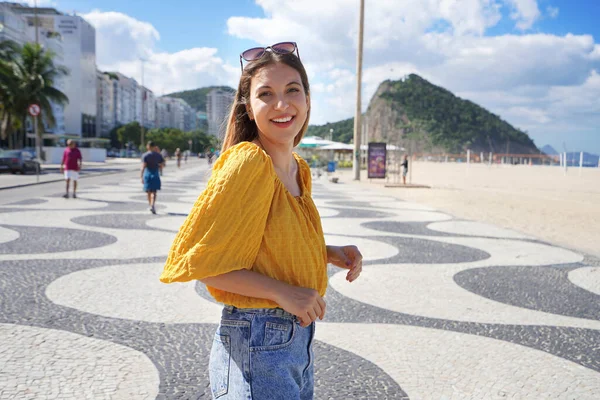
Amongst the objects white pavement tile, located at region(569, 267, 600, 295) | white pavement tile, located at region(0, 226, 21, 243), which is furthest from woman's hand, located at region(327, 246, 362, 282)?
white pavement tile, located at region(0, 226, 21, 243)

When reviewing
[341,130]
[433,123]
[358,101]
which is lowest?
[358,101]

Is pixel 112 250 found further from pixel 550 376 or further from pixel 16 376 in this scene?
pixel 550 376

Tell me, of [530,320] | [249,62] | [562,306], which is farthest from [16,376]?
[562,306]

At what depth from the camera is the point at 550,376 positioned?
2879 mm

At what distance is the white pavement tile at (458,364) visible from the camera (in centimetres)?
268

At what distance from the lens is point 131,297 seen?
414 cm

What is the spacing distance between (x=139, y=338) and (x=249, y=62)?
7.81 ft

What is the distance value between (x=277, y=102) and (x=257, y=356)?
0.67 metres

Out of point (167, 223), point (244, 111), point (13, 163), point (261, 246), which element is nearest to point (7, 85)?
point (13, 163)

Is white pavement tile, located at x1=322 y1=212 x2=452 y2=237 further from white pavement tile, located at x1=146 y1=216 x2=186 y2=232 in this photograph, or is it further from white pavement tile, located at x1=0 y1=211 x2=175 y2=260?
white pavement tile, located at x1=0 y1=211 x2=175 y2=260

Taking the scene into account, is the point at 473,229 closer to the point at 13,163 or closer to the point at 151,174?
the point at 151,174

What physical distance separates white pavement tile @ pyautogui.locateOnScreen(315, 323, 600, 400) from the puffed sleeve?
1.77 m

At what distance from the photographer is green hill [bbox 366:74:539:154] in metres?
142

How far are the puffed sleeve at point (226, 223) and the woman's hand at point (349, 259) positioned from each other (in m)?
0.51
